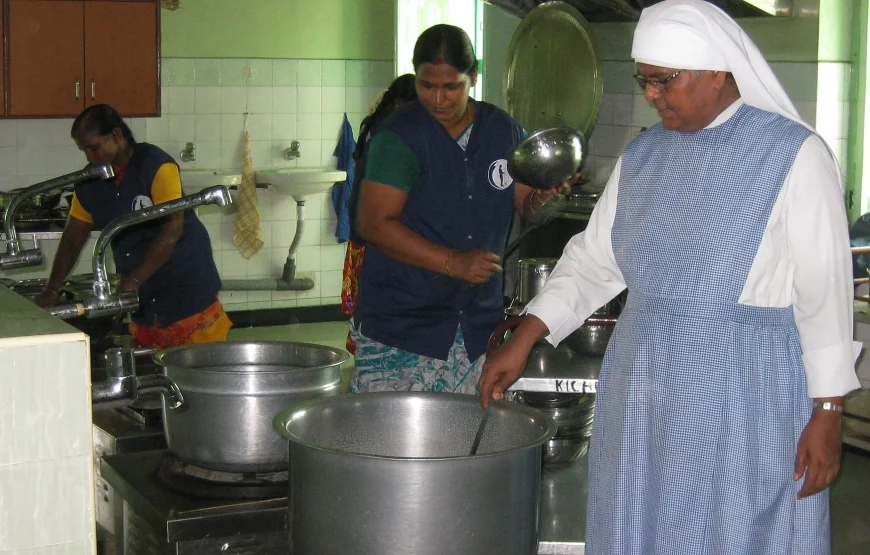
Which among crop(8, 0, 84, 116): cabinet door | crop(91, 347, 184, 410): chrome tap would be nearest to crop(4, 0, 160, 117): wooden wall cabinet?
crop(8, 0, 84, 116): cabinet door

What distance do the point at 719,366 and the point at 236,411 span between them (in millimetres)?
866

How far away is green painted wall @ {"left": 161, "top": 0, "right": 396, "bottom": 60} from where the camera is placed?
6.81 meters

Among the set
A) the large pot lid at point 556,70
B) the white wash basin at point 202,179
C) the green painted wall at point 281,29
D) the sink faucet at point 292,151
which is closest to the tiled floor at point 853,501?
the large pot lid at point 556,70

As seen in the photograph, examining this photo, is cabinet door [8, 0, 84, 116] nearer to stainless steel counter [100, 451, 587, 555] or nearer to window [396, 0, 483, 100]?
window [396, 0, 483, 100]

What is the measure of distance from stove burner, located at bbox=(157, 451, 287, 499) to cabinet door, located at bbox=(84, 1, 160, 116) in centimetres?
416

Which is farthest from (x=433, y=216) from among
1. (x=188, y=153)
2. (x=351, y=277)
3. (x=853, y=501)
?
(x=188, y=153)

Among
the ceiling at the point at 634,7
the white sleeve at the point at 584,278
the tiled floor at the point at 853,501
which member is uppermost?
the ceiling at the point at 634,7

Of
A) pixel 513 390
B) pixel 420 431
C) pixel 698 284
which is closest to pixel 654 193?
pixel 698 284

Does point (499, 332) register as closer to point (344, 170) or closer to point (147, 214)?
point (147, 214)

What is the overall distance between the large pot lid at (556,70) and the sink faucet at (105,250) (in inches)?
131

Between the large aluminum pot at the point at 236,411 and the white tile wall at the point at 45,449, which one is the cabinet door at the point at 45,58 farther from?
the white tile wall at the point at 45,449

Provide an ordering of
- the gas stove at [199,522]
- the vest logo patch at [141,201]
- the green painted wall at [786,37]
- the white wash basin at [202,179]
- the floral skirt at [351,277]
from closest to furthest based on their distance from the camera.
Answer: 1. the gas stove at [199,522]
2. the vest logo patch at [141,201]
3. the floral skirt at [351,277]
4. the green painted wall at [786,37]
5. the white wash basin at [202,179]

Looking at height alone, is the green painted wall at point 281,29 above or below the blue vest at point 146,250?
above

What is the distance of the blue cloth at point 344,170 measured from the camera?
7301 mm
